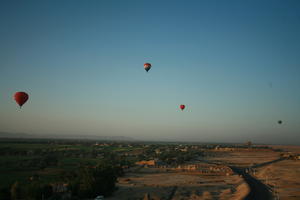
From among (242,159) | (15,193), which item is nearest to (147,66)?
(15,193)

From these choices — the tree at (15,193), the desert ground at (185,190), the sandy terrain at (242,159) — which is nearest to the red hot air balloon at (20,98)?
the tree at (15,193)

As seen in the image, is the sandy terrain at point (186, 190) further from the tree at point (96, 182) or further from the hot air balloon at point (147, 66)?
the hot air balloon at point (147, 66)

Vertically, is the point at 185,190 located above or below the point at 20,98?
below

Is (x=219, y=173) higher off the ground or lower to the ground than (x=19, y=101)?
lower

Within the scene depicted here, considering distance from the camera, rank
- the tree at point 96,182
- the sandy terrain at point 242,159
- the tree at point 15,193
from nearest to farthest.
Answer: the tree at point 15,193 → the tree at point 96,182 → the sandy terrain at point 242,159

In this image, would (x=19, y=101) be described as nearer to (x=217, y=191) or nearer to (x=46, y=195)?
(x=46, y=195)

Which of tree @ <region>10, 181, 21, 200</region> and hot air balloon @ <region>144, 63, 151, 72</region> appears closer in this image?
tree @ <region>10, 181, 21, 200</region>

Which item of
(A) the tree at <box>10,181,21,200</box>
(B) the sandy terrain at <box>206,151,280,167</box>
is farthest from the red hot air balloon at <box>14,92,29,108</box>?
(B) the sandy terrain at <box>206,151,280,167</box>

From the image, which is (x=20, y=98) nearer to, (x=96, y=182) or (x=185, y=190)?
(x=96, y=182)

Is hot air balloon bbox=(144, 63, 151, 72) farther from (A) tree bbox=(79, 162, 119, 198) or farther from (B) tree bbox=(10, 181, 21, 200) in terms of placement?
(B) tree bbox=(10, 181, 21, 200)

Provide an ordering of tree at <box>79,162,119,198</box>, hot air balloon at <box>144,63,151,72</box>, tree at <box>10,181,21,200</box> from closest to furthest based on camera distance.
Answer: tree at <box>10,181,21,200</box>, tree at <box>79,162,119,198</box>, hot air balloon at <box>144,63,151,72</box>

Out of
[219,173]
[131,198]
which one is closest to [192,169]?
[219,173]
